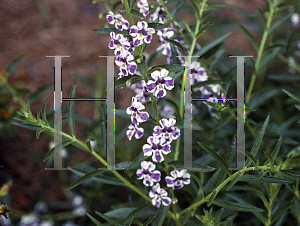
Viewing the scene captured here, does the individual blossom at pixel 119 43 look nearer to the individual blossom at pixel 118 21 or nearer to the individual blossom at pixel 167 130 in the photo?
the individual blossom at pixel 118 21

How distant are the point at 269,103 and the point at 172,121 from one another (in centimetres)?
131

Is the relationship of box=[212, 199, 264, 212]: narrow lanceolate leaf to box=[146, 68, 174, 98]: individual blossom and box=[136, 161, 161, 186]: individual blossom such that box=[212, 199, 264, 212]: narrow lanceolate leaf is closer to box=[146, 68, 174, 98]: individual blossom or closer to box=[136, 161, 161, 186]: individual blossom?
box=[136, 161, 161, 186]: individual blossom

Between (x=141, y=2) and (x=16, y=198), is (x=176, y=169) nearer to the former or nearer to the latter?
(x=141, y=2)

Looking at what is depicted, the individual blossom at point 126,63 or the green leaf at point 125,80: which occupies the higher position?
the individual blossom at point 126,63

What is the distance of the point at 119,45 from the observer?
91 cm

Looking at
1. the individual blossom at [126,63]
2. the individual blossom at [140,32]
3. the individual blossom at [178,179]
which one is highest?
the individual blossom at [140,32]

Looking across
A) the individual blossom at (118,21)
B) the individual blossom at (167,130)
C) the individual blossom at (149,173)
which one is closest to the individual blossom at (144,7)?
the individual blossom at (118,21)

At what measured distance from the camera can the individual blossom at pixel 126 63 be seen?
35.2 inches

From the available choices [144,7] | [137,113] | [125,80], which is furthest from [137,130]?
[144,7]

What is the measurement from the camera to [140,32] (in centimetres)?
91

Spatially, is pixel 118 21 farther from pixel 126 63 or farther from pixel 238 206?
pixel 238 206

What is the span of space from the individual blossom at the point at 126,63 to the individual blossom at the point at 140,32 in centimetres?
4

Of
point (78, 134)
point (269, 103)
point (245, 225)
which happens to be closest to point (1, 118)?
point (78, 134)

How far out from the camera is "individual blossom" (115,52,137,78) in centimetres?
89
